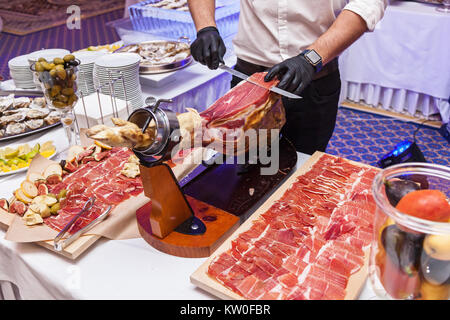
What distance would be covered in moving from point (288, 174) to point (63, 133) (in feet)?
3.50

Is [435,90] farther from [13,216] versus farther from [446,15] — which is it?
[13,216]

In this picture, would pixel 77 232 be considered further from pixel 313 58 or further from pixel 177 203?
pixel 313 58

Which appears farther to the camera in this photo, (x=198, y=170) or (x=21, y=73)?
(x=21, y=73)

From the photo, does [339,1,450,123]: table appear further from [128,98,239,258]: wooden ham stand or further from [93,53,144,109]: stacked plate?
[128,98,239,258]: wooden ham stand

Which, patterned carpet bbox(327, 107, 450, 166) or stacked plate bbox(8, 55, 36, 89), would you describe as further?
Result: patterned carpet bbox(327, 107, 450, 166)

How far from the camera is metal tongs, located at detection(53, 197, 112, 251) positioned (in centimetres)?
118

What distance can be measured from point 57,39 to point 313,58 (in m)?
5.88

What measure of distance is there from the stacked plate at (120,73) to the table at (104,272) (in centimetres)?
95

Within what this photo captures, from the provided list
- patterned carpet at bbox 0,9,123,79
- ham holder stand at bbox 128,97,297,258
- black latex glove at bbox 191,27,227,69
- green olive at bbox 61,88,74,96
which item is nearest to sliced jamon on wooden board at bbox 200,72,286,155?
ham holder stand at bbox 128,97,297,258

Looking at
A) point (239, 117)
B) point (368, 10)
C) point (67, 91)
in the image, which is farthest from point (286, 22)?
point (67, 91)

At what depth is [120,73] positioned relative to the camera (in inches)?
79.7

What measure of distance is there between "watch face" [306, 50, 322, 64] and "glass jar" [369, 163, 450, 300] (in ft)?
2.15

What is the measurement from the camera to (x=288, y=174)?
1535mm

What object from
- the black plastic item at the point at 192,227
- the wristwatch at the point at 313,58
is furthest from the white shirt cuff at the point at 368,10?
the black plastic item at the point at 192,227
